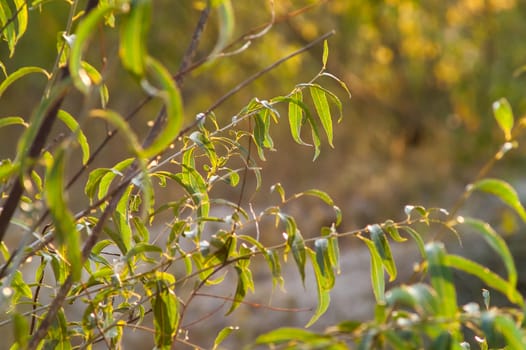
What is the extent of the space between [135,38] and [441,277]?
29cm

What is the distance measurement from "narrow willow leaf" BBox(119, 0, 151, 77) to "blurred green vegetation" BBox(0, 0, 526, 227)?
3728 mm

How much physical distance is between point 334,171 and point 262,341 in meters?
4.88

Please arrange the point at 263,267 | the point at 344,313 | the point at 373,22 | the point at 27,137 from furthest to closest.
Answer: the point at 373,22 < the point at 263,267 < the point at 344,313 < the point at 27,137

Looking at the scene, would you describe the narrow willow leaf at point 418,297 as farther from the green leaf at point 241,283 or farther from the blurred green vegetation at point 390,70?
the blurred green vegetation at point 390,70

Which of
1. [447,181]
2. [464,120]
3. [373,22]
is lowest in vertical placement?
[447,181]

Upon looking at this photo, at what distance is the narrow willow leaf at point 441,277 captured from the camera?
647 millimetres

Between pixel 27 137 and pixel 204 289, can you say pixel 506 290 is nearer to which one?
pixel 27 137

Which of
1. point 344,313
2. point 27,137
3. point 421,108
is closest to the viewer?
point 27,137

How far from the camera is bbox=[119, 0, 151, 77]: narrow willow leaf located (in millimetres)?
597

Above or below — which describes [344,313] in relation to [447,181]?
below

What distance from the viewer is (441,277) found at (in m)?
0.66

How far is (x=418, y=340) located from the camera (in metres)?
0.69

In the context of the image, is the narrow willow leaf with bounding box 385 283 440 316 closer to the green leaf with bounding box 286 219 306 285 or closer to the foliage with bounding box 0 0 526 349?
the foliage with bounding box 0 0 526 349

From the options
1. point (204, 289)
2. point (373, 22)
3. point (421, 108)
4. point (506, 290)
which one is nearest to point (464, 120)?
point (421, 108)
